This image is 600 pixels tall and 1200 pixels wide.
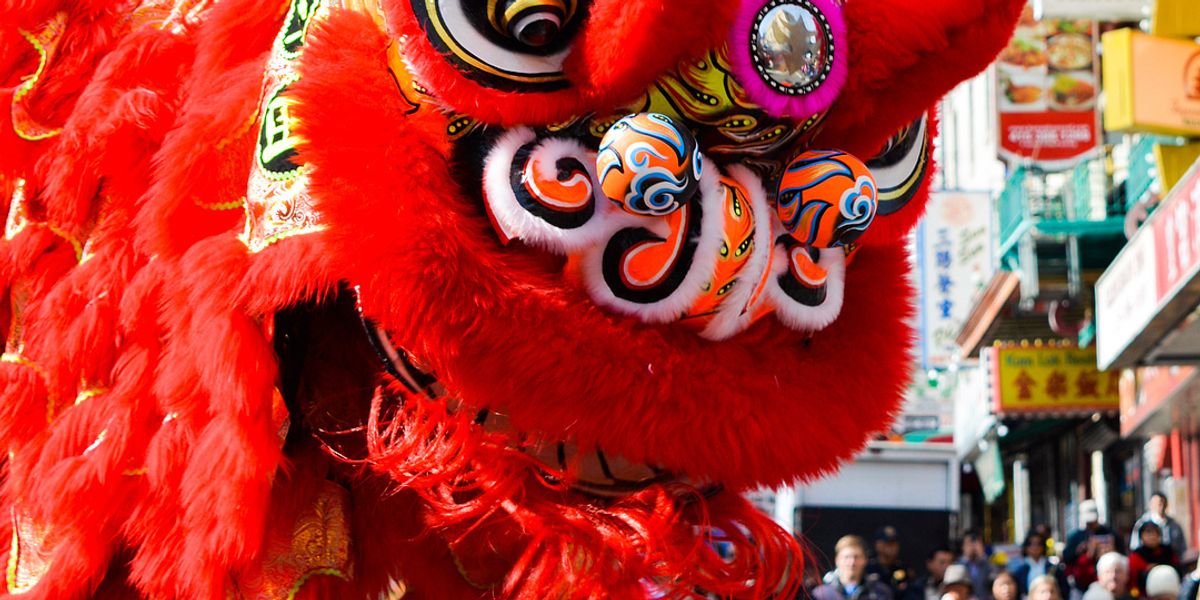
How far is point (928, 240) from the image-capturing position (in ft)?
55.5

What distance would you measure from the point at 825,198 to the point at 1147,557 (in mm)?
6463

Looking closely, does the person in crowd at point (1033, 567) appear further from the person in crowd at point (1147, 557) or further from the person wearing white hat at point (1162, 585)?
the person wearing white hat at point (1162, 585)

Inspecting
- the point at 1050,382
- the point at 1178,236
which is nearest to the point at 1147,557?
the point at 1178,236

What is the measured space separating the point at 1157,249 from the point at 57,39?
821cm

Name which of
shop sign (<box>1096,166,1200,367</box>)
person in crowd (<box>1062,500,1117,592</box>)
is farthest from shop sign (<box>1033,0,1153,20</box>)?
person in crowd (<box>1062,500,1117,592</box>)

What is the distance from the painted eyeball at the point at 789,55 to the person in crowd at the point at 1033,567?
6.37 metres

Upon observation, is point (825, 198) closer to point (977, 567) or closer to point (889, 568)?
point (889, 568)

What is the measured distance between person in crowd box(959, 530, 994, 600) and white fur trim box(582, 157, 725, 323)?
7.14m

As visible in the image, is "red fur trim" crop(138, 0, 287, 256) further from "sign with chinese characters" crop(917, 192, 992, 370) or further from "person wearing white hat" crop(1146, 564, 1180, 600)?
"sign with chinese characters" crop(917, 192, 992, 370)

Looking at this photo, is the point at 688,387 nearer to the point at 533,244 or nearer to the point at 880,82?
the point at 533,244

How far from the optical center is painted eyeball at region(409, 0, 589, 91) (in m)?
2.61

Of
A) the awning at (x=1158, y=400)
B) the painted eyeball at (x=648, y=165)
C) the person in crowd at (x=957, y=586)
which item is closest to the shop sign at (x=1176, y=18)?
the awning at (x=1158, y=400)

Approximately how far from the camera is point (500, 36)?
8.63 ft

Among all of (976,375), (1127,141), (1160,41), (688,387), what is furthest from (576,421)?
(976,375)
